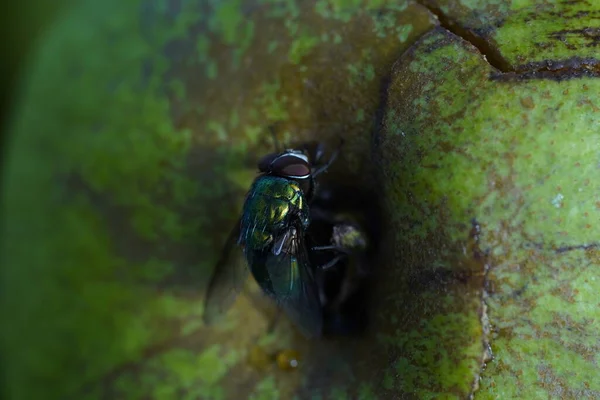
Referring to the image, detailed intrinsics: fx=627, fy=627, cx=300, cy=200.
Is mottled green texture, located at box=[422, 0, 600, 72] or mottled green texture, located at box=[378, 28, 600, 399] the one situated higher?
mottled green texture, located at box=[422, 0, 600, 72]

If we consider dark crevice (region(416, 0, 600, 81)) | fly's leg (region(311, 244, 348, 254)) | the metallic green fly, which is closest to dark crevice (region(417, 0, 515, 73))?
dark crevice (region(416, 0, 600, 81))

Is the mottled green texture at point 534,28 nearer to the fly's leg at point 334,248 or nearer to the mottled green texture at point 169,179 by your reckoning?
the mottled green texture at point 169,179

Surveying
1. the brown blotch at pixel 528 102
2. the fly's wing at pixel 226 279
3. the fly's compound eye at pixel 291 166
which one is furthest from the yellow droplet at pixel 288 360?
the brown blotch at pixel 528 102

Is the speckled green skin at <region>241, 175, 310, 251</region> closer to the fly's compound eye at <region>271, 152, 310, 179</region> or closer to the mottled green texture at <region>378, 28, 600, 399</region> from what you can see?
the fly's compound eye at <region>271, 152, 310, 179</region>

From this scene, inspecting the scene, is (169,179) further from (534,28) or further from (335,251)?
(534,28)

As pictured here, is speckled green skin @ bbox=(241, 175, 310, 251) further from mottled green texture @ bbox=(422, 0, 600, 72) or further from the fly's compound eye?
mottled green texture @ bbox=(422, 0, 600, 72)

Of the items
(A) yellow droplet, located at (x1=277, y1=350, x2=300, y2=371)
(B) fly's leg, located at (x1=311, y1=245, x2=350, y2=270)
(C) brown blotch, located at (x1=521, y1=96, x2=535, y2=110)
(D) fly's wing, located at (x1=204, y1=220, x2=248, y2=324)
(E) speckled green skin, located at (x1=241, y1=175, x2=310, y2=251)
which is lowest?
(A) yellow droplet, located at (x1=277, y1=350, x2=300, y2=371)

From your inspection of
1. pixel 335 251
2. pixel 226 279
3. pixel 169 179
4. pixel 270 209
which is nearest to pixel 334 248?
pixel 335 251

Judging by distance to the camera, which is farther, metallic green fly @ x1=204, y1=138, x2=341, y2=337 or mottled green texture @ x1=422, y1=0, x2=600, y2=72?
metallic green fly @ x1=204, y1=138, x2=341, y2=337
